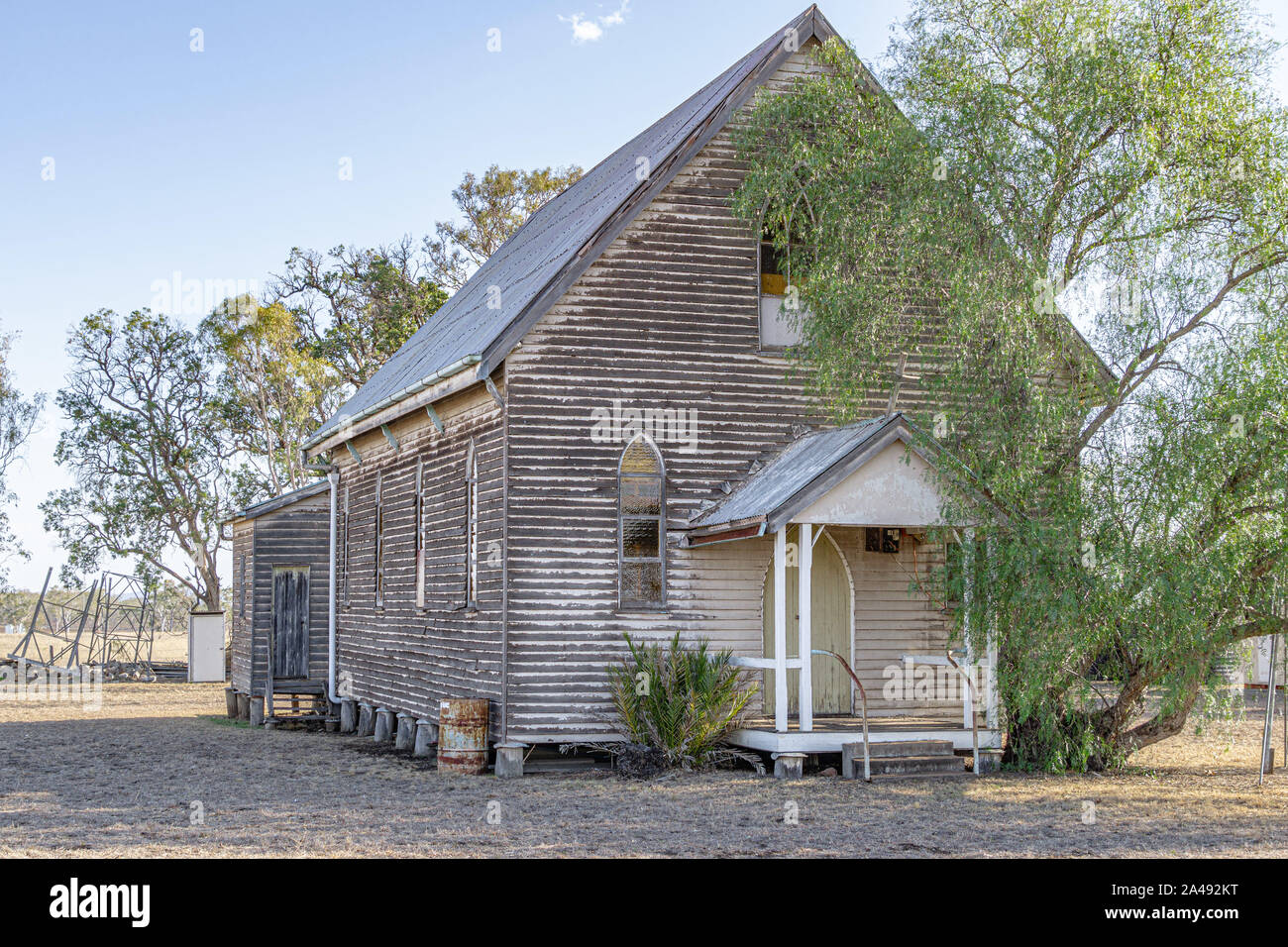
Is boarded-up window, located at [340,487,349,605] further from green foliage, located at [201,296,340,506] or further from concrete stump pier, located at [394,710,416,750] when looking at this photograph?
green foliage, located at [201,296,340,506]

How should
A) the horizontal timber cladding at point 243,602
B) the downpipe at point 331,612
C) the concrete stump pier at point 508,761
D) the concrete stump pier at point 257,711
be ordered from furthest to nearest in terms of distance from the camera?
the horizontal timber cladding at point 243,602 → the concrete stump pier at point 257,711 → the downpipe at point 331,612 → the concrete stump pier at point 508,761

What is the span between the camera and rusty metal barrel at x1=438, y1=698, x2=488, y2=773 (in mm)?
15359

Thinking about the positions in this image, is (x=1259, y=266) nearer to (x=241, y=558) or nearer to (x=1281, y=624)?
(x=1281, y=624)

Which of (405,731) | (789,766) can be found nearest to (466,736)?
(789,766)

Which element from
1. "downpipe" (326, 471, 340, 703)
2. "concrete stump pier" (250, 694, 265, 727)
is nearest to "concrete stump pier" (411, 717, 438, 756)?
"downpipe" (326, 471, 340, 703)

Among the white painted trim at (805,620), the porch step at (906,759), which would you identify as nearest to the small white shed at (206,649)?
the white painted trim at (805,620)

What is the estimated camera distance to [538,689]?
50.1 ft

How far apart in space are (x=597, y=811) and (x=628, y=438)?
5.08 meters

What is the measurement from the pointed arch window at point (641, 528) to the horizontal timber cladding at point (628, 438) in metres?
0.12

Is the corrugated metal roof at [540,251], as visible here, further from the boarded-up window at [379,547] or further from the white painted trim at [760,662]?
the white painted trim at [760,662]

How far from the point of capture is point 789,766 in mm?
14445

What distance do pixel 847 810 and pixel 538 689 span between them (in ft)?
14.3

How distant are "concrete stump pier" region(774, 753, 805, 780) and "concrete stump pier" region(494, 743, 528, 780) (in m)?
2.96

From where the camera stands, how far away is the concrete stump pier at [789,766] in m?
14.4
